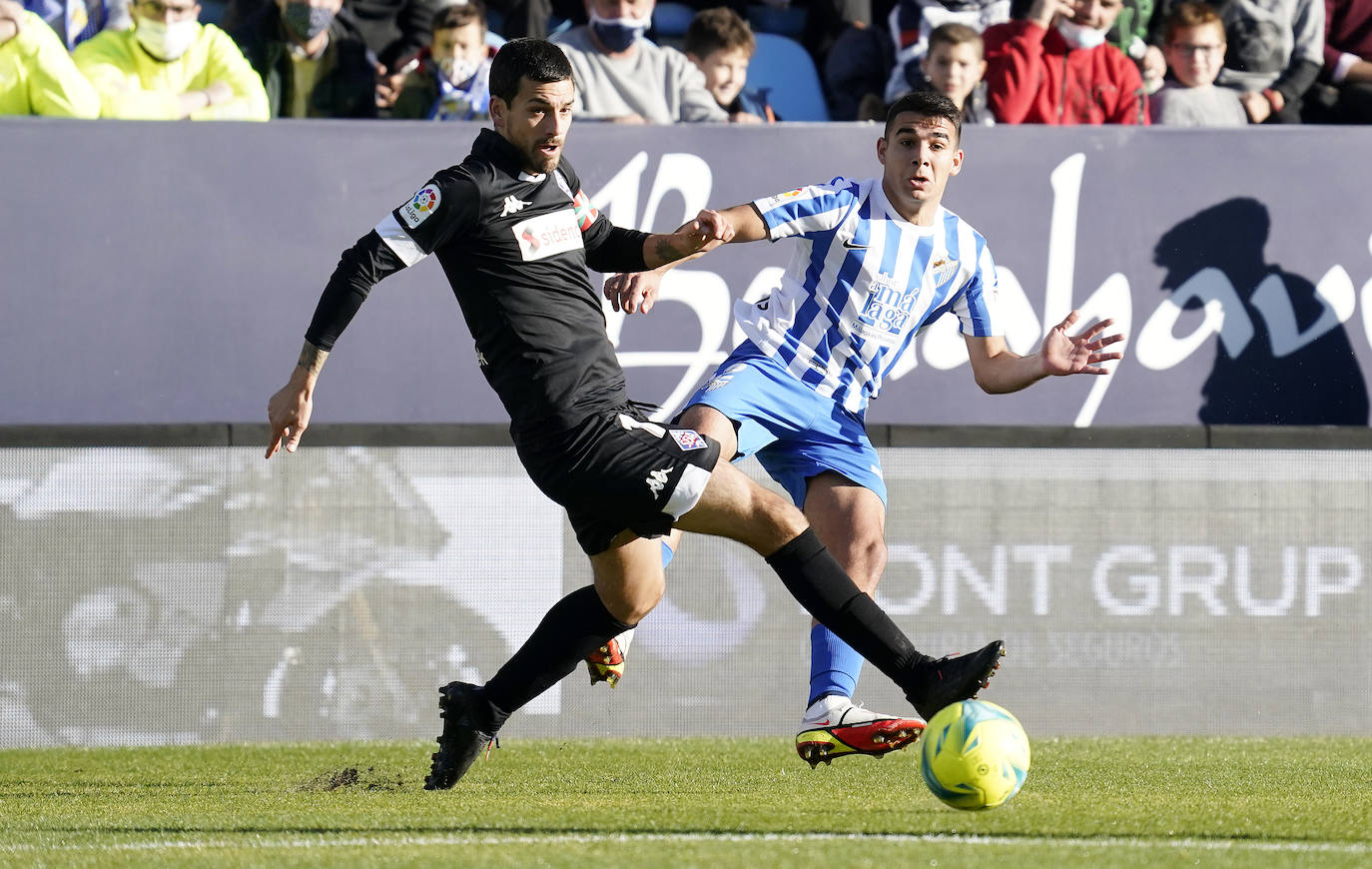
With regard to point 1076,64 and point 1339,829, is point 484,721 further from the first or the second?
point 1076,64

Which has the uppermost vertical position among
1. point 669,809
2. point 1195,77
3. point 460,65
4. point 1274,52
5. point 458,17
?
point 1274,52

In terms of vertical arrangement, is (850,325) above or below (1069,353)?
below

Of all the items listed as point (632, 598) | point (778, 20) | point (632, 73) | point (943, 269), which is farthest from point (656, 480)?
point (778, 20)

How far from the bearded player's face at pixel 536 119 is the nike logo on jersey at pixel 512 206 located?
110 mm

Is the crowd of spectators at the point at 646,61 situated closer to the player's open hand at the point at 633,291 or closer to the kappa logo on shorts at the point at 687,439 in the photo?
the player's open hand at the point at 633,291

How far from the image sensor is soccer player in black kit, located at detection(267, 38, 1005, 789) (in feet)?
15.5

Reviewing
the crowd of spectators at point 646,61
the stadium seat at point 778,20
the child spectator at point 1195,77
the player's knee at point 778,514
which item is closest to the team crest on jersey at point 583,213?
the player's knee at point 778,514

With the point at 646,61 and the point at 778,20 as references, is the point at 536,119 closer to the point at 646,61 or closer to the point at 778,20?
the point at 646,61

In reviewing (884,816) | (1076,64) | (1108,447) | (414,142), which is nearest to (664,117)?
(414,142)

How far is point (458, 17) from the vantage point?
884 centimetres

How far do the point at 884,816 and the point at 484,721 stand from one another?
140cm

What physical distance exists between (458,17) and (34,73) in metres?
2.06

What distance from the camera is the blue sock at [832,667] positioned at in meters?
5.35

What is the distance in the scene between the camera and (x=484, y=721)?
17.7 ft
